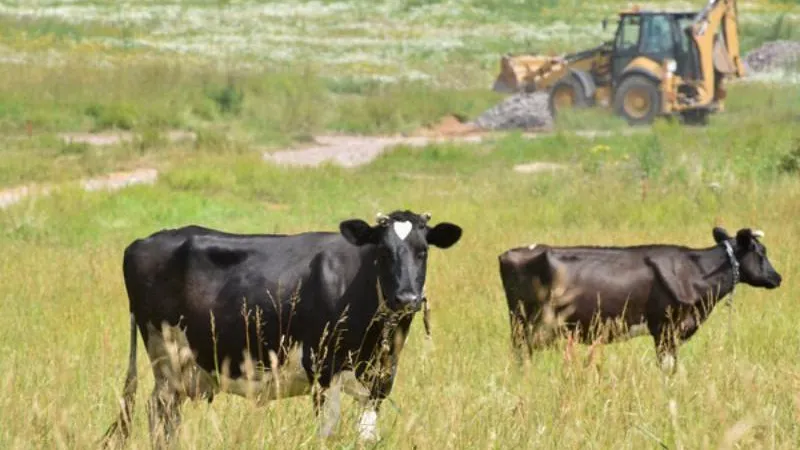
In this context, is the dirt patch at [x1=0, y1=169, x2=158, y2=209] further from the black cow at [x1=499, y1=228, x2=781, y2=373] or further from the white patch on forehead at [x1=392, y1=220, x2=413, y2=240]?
the white patch on forehead at [x1=392, y1=220, x2=413, y2=240]

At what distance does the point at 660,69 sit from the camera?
3325 centimetres

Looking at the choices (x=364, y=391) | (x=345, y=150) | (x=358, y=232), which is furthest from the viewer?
(x=345, y=150)

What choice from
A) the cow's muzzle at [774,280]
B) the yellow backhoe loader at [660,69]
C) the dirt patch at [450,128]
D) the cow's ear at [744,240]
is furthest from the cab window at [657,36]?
the cow's muzzle at [774,280]

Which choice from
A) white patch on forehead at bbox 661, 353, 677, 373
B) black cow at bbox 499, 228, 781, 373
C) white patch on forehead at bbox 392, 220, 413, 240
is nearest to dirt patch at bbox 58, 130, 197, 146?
black cow at bbox 499, 228, 781, 373

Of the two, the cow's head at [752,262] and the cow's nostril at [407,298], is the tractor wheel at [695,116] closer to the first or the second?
the cow's head at [752,262]

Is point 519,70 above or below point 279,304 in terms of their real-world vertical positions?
below

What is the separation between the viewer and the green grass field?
584cm

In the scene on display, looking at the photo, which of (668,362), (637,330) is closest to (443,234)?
(668,362)

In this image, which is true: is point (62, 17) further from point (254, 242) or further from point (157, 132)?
point (254, 242)

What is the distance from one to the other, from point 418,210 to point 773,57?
31753 mm

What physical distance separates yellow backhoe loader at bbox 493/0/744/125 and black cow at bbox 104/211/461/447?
84.6 ft

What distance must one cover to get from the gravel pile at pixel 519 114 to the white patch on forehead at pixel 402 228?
2656 cm

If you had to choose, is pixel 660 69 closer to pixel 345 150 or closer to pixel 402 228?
pixel 345 150

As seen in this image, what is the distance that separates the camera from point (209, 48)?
51.7m
